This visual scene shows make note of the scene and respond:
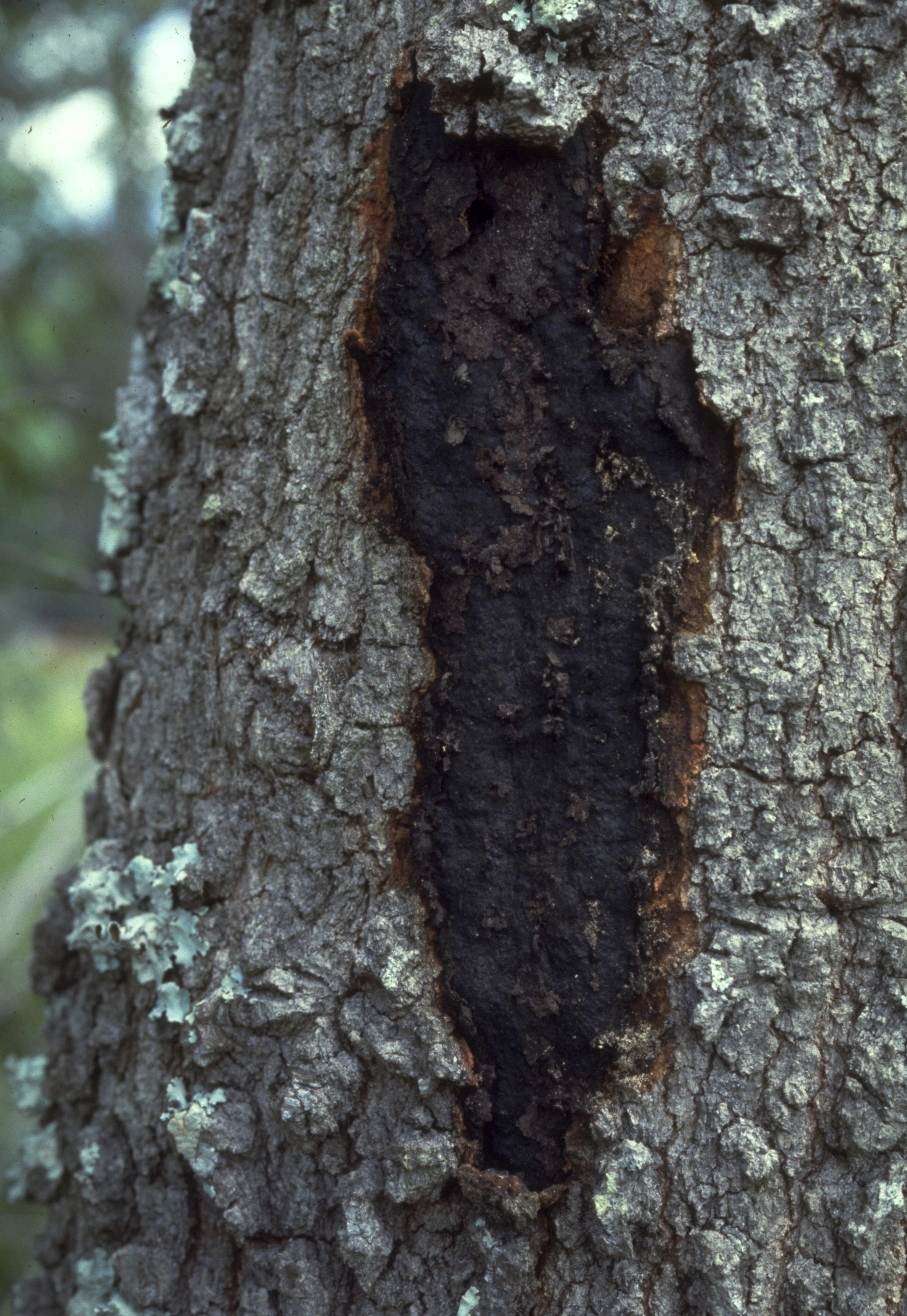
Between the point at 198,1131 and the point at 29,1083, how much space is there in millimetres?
476

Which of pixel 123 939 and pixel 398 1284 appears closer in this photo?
pixel 398 1284

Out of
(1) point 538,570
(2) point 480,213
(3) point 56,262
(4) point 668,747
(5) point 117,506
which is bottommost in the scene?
(4) point 668,747

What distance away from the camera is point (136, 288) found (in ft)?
15.3

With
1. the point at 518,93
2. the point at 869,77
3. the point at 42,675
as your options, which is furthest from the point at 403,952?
the point at 42,675

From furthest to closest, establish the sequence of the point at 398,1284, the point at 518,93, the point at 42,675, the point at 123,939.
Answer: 1. the point at 42,675
2. the point at 123,939
3. the point at 398,1284
4. the point at 518,93

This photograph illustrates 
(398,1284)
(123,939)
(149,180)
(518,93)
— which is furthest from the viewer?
(149,180)

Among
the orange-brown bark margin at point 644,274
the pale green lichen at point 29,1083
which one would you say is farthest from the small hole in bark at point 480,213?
the pale green lichen at point 29,1083

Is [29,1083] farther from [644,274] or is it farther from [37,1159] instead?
[644,274]

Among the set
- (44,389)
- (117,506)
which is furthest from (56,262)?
(117,506)

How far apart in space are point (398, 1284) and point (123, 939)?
0.54 metres

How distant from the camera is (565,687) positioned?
1.04 metres

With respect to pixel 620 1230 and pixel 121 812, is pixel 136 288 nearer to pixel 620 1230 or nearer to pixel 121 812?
pixel 121 812

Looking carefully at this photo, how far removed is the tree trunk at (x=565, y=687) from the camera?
3.27ft

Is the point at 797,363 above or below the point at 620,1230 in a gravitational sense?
above
